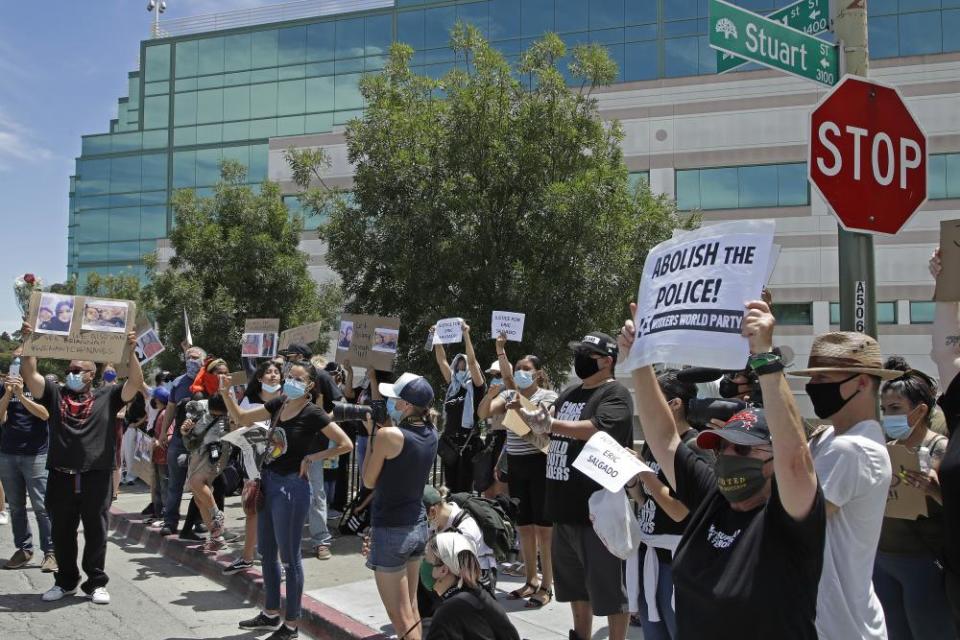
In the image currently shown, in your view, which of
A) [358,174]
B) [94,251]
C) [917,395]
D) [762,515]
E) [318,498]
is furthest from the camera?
[94,251]

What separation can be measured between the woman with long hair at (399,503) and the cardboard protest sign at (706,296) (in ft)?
9.31

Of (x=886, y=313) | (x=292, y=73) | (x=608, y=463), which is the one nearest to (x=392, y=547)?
(x=608, y=463)

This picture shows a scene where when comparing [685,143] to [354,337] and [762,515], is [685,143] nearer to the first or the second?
[354,337]

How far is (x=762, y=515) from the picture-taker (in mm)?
2846

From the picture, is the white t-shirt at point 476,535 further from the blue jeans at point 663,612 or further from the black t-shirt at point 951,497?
the black t-shirt at point 951,497

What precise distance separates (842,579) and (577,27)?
37185 mm

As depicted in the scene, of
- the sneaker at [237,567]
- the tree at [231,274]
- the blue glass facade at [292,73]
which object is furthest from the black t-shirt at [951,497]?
the blue glass facade at [292,73]

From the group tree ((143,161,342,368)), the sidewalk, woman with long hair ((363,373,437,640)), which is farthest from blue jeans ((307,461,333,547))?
tree ((143,161,342,368))

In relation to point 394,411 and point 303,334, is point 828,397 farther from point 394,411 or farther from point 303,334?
point 303,334

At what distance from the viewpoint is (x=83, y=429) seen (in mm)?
Answer: 7914

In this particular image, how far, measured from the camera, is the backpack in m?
5.51

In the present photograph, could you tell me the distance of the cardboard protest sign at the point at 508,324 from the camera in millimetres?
9805

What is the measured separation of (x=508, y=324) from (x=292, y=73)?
37791 mm

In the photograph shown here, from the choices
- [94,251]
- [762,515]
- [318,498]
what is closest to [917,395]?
[762,515]
